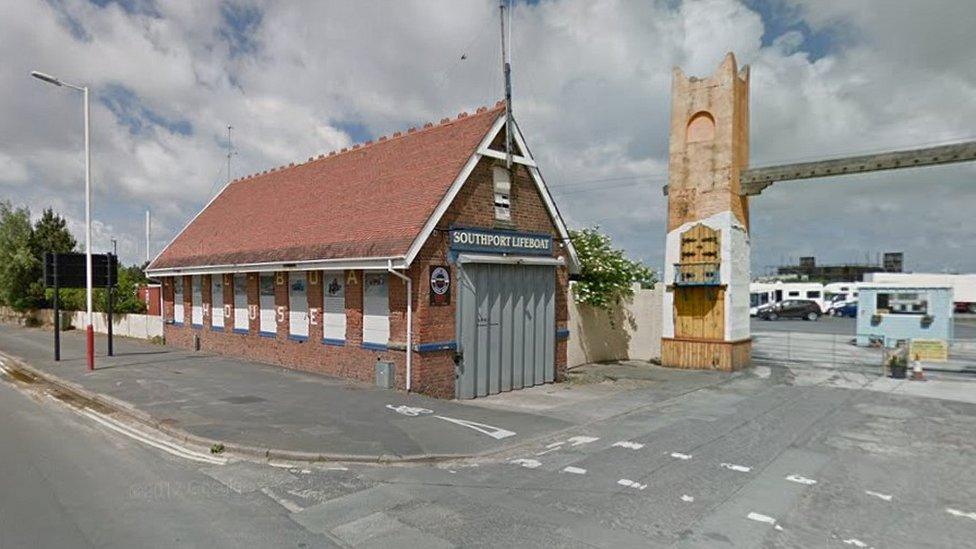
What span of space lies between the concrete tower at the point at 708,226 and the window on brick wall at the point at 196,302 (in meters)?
16.1

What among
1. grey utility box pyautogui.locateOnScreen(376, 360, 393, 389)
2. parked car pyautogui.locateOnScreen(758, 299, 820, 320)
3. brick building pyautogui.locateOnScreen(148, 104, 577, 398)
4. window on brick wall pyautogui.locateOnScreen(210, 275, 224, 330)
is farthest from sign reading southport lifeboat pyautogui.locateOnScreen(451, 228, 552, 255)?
parked car pyautogui.locateOnScreen(758, 299, 820, 320)

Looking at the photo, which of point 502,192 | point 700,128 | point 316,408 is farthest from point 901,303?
point 316,408

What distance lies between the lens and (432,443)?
852cm

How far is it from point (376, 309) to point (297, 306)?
370cm

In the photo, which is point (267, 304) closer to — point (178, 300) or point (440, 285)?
point (440, 285)

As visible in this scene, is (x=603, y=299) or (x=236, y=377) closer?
(x=236, y=377)

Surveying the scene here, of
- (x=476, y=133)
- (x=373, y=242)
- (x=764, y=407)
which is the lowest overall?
(x=764, y=407)

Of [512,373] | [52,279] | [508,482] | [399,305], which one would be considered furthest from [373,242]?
[52,279]

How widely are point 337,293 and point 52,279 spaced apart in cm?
994

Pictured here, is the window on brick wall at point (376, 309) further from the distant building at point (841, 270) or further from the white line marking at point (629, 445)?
the distant building at point (841, 270)

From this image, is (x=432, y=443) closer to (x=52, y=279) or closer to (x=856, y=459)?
(x=856, y=459)

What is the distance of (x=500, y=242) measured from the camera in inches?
528

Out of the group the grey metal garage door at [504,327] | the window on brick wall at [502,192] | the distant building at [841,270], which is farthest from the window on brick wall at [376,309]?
the distant building at [841,270]

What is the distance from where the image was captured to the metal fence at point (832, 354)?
1873 cm
